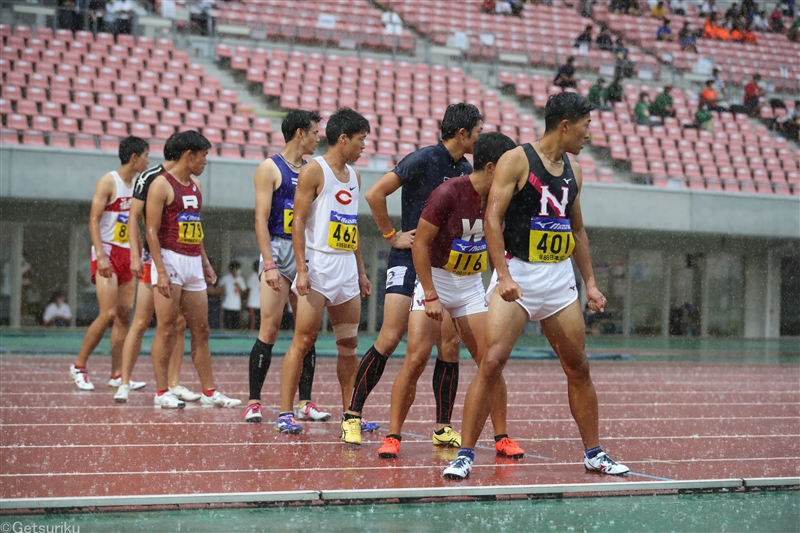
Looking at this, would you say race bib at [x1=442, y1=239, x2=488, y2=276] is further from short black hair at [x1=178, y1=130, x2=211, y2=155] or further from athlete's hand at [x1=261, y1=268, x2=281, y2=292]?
short black hair at [x1=178, y1=130, x2=211, y2=155]

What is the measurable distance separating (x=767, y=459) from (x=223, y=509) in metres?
3.65

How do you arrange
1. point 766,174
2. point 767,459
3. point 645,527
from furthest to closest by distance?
point 766,174
point 767,459
point 645,527

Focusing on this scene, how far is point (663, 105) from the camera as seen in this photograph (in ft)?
91.8

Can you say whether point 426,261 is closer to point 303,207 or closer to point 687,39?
point 303,207

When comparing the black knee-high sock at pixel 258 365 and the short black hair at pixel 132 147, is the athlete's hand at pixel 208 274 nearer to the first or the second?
the short black hair at pixel 132 147

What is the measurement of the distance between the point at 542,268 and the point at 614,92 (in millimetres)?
23065

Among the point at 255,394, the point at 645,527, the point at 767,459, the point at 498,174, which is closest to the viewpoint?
the point at 645,527

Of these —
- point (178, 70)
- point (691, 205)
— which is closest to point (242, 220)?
point (178, 70)

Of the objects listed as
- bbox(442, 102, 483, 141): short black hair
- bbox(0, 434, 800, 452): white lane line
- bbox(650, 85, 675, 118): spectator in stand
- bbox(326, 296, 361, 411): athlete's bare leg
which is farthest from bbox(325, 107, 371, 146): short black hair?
bbox(650, 85, 675, 118): spectator in stand

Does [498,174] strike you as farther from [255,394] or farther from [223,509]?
[255,394]

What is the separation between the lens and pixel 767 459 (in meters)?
6.57

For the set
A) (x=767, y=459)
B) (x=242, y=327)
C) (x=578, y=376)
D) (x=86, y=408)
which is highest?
(x=578, y=376)

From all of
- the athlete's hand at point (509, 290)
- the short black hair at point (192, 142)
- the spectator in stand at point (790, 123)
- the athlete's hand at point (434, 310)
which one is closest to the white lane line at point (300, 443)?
the athlete's hand at point (434, 310)

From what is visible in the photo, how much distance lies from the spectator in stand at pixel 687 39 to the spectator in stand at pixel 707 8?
2404 millimetres
